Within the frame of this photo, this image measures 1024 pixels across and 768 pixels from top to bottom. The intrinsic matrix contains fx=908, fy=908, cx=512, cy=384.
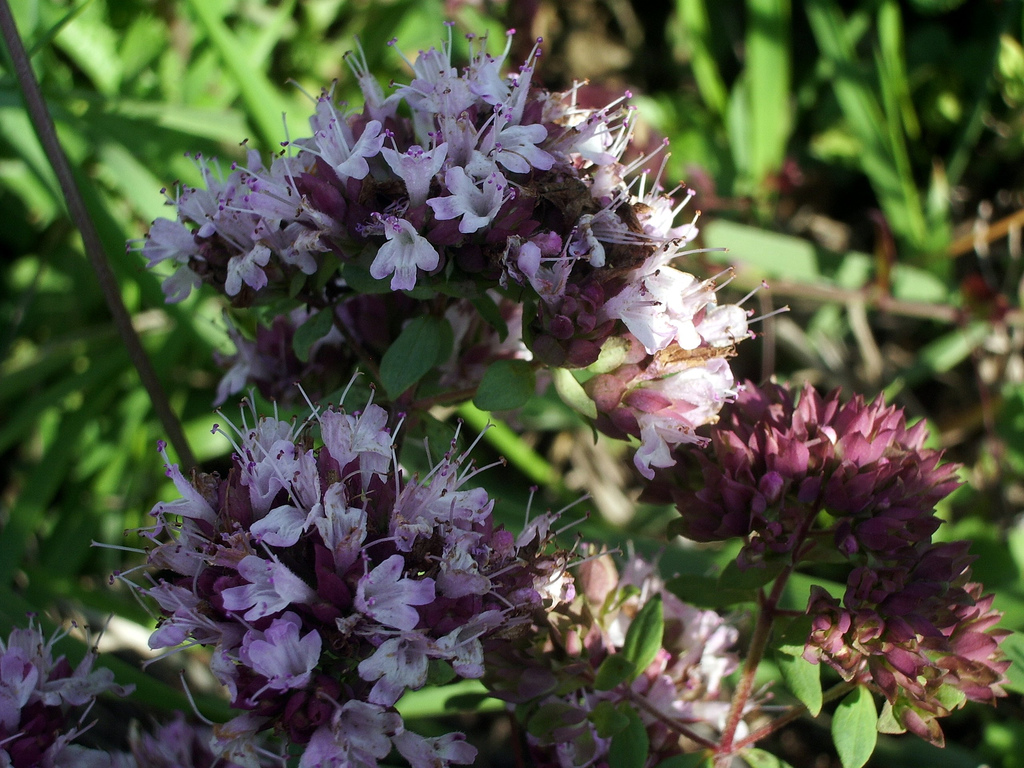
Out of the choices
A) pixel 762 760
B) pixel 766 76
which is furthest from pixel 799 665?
pixel 766 76

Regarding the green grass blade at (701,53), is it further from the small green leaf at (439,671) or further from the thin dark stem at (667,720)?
the small green leaf at (439,671)

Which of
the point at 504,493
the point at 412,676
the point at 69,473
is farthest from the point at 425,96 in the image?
the point at 69,473

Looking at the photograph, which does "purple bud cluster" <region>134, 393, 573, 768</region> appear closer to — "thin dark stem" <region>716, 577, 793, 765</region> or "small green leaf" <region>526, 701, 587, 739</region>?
"small green leaf" <region>526, 701, 587, 739</region>

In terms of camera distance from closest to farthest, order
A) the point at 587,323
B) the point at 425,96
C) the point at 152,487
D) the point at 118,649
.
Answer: the point at 587,323, the point at 425,96, the point at 118,649, the point at 152,487

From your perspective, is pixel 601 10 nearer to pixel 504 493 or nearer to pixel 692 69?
pixel 692 69

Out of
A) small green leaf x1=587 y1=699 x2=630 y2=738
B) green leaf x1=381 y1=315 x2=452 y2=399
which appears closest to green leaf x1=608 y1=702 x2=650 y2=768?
small green leaf x1=587 y1=699 x2=630 y2=738

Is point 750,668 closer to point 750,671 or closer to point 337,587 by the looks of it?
point 750,671
